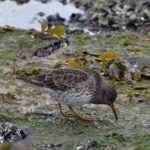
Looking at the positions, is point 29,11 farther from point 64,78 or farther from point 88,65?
point 64,78

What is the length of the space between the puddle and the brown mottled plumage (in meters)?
5.92

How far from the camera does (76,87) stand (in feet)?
29.6

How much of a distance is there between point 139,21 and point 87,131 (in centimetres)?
680

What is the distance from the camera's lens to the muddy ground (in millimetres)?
8617

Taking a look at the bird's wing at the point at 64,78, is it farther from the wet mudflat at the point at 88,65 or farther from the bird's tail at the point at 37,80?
the wet mudflat at the point at 88,65

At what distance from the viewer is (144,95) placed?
34.7ft

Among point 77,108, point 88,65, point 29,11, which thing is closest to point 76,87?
point 77,108

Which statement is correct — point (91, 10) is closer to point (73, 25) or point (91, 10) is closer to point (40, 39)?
point (73, 25)

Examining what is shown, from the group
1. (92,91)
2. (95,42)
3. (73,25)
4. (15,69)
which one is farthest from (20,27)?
(92,91)

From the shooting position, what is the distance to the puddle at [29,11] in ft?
50.4

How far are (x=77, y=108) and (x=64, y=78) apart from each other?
945mm

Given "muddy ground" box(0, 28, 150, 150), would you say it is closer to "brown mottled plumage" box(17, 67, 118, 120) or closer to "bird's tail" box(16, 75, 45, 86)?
"brown mottled plumage" box(17, 67, 118, 120)

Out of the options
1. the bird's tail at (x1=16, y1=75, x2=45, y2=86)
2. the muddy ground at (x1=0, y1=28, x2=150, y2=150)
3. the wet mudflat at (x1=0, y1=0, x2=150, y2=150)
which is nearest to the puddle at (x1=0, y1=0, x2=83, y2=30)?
the wet mudflat at (x1=0, y1=0, x2=150, y2=150)

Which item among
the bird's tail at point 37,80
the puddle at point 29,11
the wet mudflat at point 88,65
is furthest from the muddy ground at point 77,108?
the puddle at point 29,11
